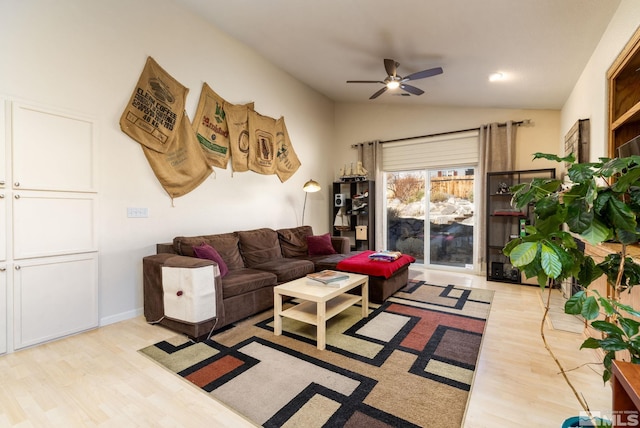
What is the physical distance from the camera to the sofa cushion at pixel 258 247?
12.9 feet

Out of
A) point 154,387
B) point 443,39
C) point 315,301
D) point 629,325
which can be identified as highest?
point 443,39

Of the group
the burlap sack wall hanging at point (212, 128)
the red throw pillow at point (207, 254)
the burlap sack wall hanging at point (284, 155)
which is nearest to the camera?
the red throw pillow at point (207, 254)

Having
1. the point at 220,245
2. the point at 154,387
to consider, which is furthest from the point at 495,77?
the point at 154,387

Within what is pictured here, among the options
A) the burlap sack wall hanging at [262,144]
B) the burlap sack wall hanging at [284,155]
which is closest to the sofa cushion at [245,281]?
the burlap sack wall hanging at [262,144]

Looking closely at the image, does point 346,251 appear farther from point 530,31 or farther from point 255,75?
point 530,31

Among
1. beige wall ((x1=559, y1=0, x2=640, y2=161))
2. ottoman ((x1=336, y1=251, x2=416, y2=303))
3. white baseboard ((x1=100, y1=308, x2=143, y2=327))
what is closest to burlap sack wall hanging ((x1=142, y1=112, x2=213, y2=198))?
white baseboard ((x1=100, y1=308, x2=143, y2=327))

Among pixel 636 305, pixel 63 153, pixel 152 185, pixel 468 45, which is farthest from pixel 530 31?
pixel 63 153

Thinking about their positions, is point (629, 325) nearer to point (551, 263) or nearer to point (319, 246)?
point (551, 263)

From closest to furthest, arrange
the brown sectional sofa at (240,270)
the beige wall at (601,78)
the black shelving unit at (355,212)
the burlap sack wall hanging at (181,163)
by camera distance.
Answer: the beige wall at (601,78), the brown sectional sofa at (240,270), the burlap sack wall hanging at (181,163), the black shelving unit at (355,212)

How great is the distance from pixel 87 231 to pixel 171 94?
1759 mm

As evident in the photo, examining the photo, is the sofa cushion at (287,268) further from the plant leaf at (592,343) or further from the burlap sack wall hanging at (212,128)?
the plant leaf at (592,343)

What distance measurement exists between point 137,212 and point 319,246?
95.6 inches

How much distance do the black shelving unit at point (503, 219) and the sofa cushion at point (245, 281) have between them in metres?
3.47

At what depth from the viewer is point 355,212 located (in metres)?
6.04
